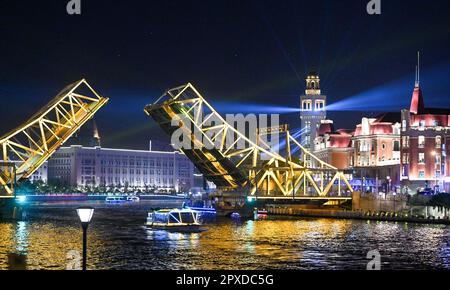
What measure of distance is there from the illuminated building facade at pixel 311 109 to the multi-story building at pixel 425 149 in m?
44.5

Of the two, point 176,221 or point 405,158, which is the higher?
point 405,158

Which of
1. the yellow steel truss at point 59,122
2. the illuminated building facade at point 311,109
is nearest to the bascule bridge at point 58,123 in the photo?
the yellow steel truss at point 59,122

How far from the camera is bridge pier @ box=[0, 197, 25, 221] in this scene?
63472mm

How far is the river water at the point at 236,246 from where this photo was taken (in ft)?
108

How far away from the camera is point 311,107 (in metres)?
128

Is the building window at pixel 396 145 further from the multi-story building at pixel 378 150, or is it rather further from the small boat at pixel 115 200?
the small boat at pixel 115 200

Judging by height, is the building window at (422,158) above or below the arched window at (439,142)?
below

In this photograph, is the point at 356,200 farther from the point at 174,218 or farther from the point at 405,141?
the point at 174,218

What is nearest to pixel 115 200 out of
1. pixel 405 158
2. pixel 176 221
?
pixel 405 158

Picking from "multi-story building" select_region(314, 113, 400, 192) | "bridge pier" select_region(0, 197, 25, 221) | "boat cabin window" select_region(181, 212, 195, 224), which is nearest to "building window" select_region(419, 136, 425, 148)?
"multi-story building" select_region(314, 113, 400, 192)

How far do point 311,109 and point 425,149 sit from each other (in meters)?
49.0

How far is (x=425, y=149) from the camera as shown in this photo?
79438 mm
